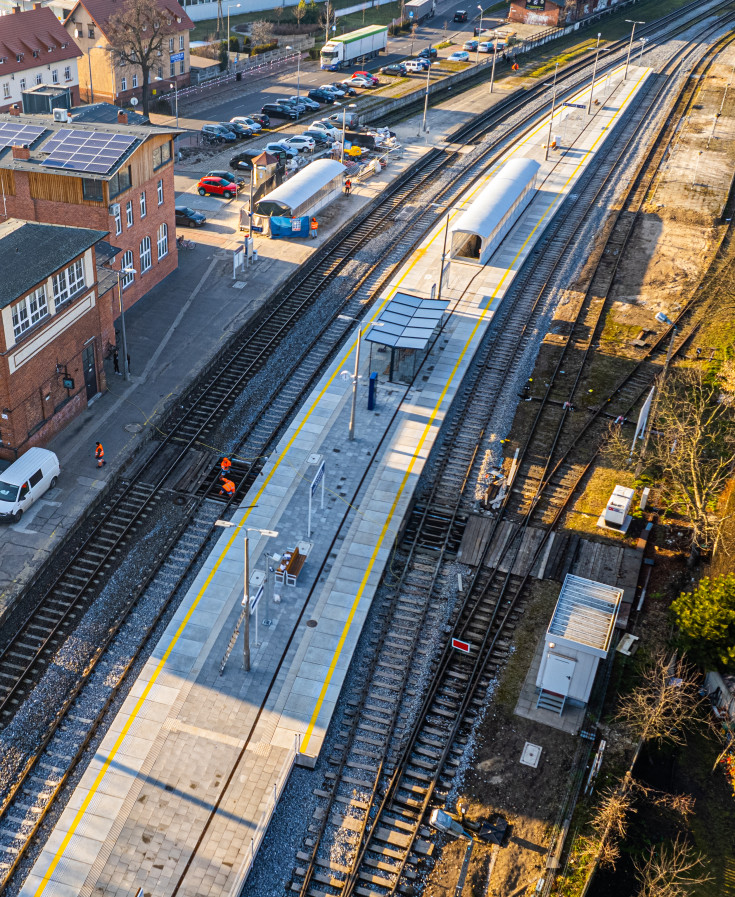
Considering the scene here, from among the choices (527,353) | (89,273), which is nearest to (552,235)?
(527,353)

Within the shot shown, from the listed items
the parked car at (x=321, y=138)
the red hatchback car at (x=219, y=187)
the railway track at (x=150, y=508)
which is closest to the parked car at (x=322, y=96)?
the parked car at (x=321, y=138)

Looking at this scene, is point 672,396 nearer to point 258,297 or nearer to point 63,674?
point 258,297

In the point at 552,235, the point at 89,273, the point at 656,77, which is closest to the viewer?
the point at 89,273

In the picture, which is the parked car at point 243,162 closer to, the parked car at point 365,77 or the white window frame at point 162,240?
the white window frame at point 162,240

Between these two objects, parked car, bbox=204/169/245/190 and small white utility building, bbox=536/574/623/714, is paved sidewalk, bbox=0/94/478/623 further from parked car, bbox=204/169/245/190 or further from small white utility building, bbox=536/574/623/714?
small white utility building, bbox=536/574/623/714

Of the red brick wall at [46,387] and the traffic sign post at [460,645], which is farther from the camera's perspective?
the red brick wall at [46,387]
